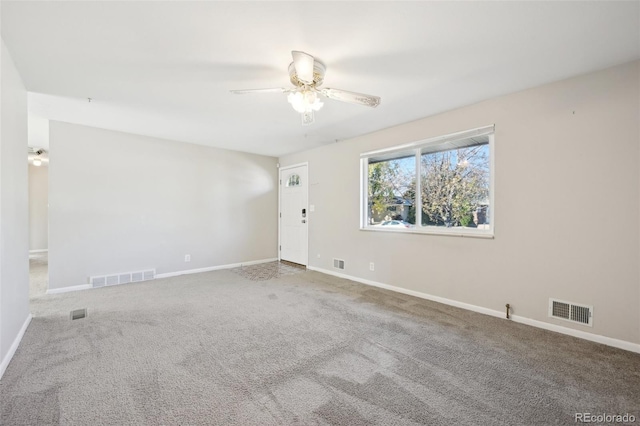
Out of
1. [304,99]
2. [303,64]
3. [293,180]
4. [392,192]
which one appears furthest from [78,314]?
[392,192]

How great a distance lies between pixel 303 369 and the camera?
1.93m

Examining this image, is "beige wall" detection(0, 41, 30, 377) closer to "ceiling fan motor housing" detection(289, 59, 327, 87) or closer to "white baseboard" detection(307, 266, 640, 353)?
"ceiling fan motor housing" detection(289, 59, 327, 87)

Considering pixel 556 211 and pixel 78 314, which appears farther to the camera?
pixel 78 314

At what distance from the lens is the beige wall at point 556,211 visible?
87.1 inches

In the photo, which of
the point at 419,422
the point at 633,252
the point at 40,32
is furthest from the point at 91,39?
the point at 633,252

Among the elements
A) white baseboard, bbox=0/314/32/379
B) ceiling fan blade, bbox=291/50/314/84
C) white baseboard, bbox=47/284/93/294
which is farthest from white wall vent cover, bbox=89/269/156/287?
ceiling fan blade, bbox=291/50/314/84

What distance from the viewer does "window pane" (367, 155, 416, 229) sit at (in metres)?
3.80

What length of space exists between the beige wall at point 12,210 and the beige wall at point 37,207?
6236mm

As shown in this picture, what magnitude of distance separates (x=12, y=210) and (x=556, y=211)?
4.90 m

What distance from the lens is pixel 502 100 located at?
286 centimetres

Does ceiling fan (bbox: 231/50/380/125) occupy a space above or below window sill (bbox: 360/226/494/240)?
above

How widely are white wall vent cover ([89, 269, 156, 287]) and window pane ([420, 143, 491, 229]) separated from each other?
4.46 metres

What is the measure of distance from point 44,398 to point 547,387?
3.20 metres

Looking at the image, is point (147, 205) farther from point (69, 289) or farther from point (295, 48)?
point (295, 48)
